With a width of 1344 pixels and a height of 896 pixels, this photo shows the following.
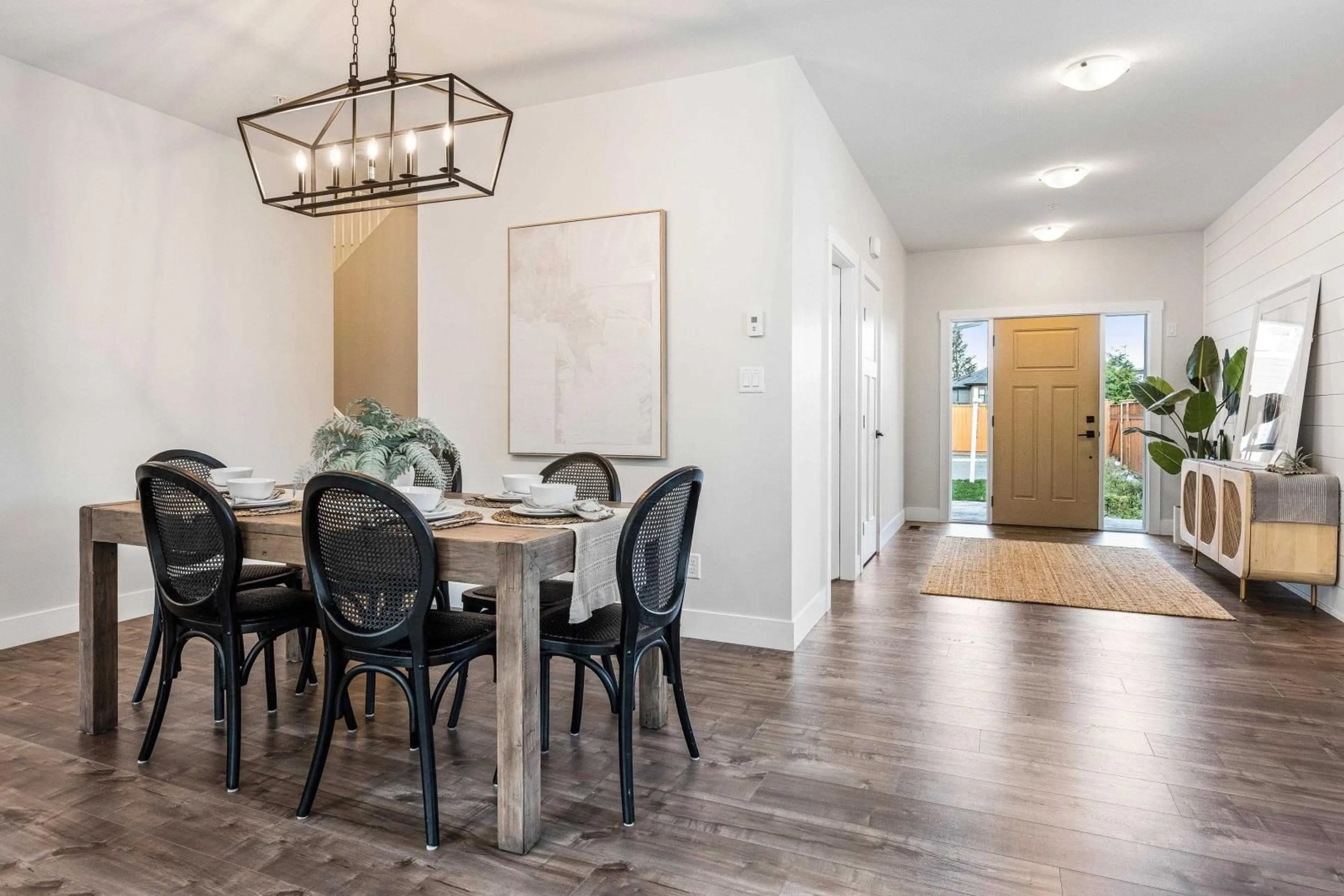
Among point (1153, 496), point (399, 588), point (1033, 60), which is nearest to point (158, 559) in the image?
point (399, 588)

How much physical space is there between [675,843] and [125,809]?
4.62 feet

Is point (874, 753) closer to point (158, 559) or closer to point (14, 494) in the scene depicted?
point (158, 559)

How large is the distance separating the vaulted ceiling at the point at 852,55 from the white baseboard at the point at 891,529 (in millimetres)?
2871

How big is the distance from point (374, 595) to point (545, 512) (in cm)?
52

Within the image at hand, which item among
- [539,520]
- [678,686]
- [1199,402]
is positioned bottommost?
[678,686]

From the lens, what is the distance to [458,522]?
85.0 inches

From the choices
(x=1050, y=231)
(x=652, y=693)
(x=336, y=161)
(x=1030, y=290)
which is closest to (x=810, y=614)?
(x=652, y=693)

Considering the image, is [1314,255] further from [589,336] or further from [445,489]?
[445,489]

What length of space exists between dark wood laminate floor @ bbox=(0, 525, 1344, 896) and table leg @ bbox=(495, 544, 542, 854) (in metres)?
0.08

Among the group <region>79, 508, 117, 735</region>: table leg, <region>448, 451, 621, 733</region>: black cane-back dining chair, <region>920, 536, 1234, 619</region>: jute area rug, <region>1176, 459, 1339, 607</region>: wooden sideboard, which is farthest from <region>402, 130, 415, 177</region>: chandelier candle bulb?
<region>1176, 459, 1339, 607</region>: wooden sideboard

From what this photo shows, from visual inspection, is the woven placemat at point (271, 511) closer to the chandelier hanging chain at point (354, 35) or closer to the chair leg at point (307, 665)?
the chair leg at point (307, 665)

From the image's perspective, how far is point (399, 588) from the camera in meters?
1.90

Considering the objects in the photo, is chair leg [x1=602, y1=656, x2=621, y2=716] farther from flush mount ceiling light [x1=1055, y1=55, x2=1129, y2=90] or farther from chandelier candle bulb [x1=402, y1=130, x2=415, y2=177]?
flush mount ceiling light [x1=1055, y1=55, x2=1129, y2=90]

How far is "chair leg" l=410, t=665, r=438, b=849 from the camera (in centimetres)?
183
